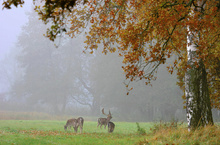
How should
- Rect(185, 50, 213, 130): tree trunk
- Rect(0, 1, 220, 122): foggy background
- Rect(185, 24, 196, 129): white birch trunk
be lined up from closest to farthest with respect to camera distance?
1. Rect(185, 50, 213, 130): tree trunk
2. Rect(185, 24, 196, 129): white birch trunk
3. Rect(0, 1, 220, 122): foggy background

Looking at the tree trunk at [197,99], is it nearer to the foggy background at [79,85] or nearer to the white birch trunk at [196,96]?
the white birch trunk at [196,96]

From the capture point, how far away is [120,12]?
39.5 feet

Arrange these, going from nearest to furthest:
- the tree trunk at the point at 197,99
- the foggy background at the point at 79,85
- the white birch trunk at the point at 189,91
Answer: the tree trunk at the point at 197,99 < the white birch trunk at the point at 189,91 < the foggy background at the point at 79,85

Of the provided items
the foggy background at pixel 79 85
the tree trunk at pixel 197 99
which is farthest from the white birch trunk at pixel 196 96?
the foggy background at pixel 79 85

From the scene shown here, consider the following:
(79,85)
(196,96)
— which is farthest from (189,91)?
(79,85)

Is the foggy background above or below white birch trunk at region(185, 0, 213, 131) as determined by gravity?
above

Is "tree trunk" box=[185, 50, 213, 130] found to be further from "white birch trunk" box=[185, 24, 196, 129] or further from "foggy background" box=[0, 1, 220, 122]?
"foggy background" box=[0, 1, 220, 122]

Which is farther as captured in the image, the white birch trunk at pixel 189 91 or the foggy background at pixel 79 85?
the foggy background at pixel 79 85

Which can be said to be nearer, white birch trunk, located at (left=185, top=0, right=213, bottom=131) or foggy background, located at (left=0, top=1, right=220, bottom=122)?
white birch trunk, located at (left=185, top=0, right=213, bottom=131)

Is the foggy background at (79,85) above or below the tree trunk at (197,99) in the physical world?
above

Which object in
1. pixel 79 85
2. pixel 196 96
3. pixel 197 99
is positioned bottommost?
pixel 197 99

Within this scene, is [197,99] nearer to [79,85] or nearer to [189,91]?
[189,91]

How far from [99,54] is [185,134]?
41.5 meters

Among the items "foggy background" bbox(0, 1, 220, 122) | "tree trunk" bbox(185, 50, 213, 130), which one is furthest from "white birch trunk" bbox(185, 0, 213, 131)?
"foggy background" bbox(0, 1, 220, 122)
